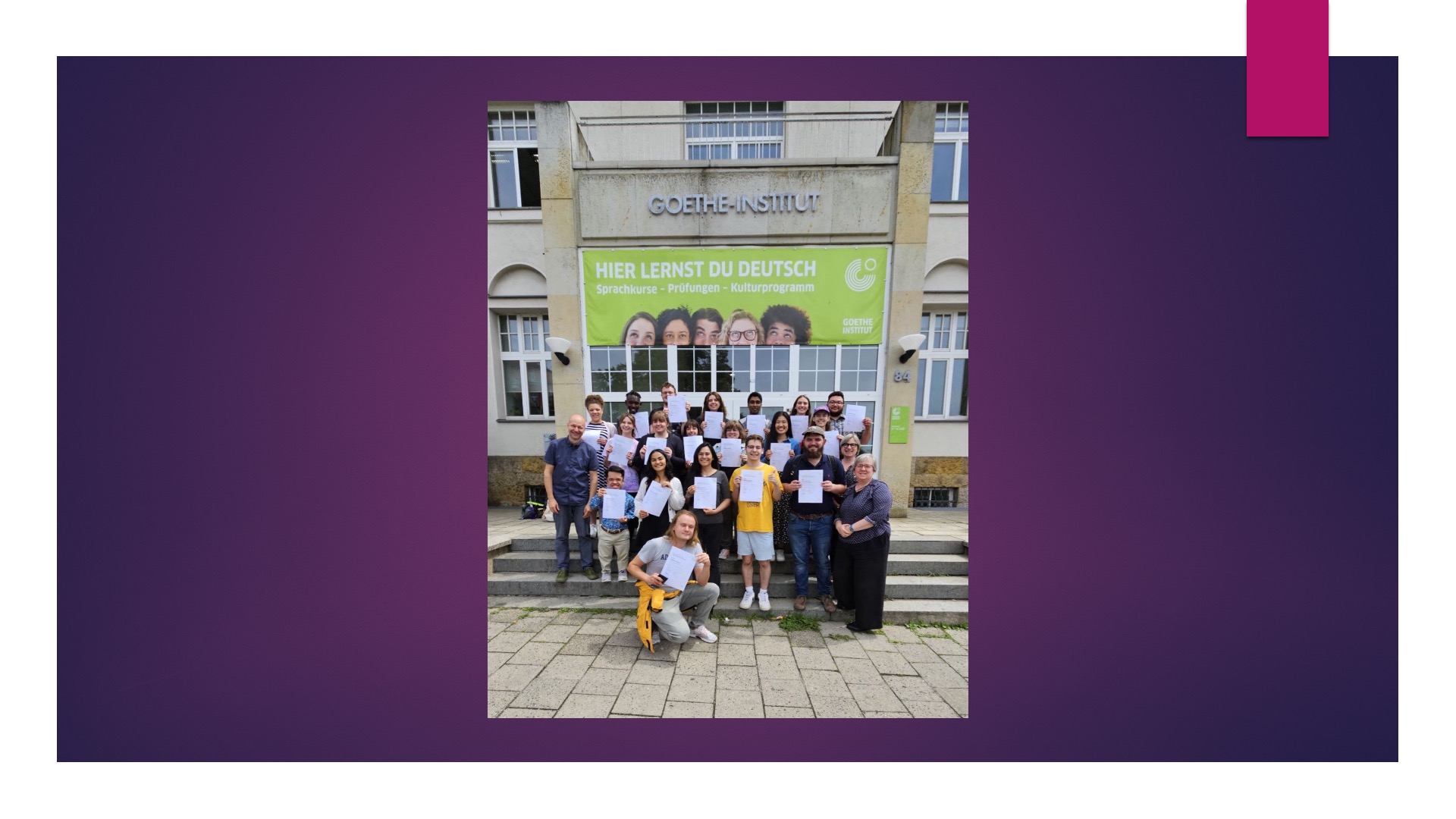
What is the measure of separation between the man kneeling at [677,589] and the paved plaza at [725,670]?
0.12 metres

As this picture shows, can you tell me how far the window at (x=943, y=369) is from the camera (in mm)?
6770

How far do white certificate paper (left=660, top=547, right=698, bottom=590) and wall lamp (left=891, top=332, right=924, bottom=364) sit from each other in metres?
3.62

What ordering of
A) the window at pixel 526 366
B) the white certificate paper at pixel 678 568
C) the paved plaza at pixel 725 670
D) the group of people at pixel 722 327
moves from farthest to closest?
1. the window at pixel 526 366
2. the group of people at pixel 722 327
3. the white certificate paper at pixel 678 568
4. the paved plaza at pixel 725 670

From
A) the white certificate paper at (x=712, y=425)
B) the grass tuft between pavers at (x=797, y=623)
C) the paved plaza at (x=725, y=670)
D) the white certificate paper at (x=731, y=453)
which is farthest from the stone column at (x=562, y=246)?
the grass tuft between pavers at (x=797, y=623)

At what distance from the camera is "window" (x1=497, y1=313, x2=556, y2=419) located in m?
6.88

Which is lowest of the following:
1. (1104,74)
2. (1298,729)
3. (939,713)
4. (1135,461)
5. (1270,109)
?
(939,713)

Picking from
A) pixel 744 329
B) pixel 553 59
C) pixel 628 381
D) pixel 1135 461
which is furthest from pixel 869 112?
pixel 1135 461

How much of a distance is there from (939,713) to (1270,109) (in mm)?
3271

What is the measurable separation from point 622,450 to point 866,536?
2.19 meters

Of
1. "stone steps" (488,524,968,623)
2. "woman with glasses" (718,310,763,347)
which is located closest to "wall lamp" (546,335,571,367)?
"woman with glasses" (718,310,763,347)

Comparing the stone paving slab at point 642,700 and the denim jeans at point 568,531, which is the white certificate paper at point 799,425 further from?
the stone paving slab at point 642,700

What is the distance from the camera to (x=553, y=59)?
5.92ft

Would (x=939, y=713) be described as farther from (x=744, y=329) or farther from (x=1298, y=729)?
(x=744, y=329)

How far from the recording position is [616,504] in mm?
3611
